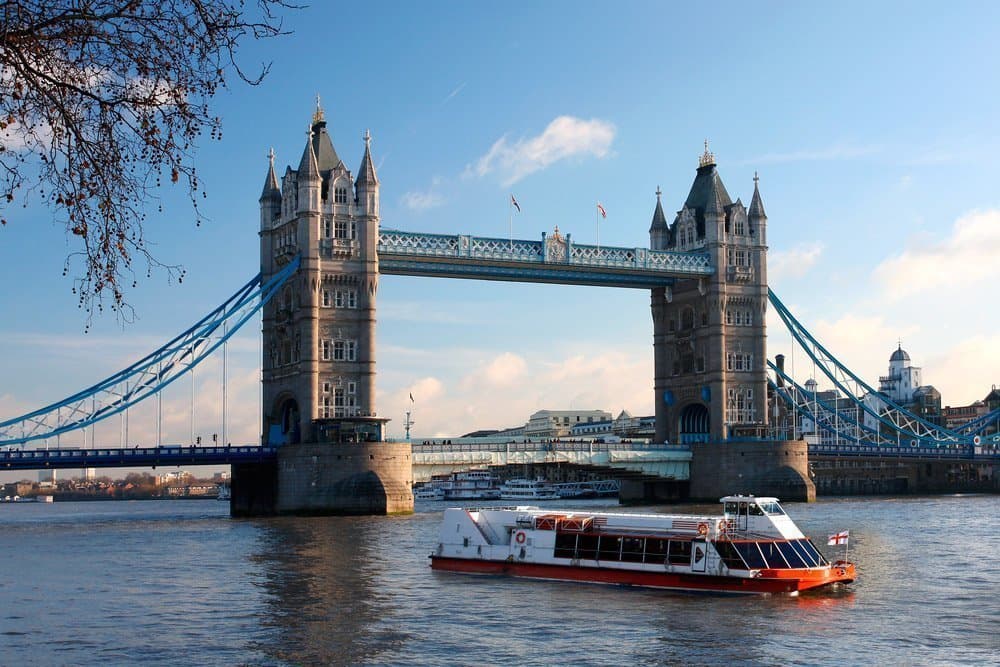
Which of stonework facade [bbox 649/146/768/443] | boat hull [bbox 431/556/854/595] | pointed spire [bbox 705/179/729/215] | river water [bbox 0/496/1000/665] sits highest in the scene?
pointed spire [bbox 705/179/729/215]

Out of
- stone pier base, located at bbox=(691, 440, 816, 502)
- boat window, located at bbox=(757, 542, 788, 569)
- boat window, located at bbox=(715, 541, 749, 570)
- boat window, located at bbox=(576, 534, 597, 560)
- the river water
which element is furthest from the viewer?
stone pier base, located at bbox=(691, 440, 816, 502)

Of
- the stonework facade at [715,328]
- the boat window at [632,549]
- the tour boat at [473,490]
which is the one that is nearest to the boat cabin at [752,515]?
the boat window at [632,549]

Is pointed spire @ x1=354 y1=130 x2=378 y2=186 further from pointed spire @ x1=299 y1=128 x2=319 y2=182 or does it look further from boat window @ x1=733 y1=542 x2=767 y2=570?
boat window @ x1=733 y1=542 x2=767 y2=570

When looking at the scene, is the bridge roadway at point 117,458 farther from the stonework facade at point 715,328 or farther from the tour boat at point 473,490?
the tour boat at point 473,490

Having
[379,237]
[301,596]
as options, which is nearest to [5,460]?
[379,237]

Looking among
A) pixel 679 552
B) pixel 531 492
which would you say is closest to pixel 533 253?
pixel 679 552

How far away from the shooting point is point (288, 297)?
99.8 meters

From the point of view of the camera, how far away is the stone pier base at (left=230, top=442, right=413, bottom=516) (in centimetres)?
9025

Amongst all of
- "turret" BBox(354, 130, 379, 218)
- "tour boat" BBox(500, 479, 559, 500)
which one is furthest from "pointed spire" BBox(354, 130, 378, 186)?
"tour boat" BBox(500, 479, 559, 500)

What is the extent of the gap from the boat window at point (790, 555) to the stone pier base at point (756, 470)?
Answer: 6335cm

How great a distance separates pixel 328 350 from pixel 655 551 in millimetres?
54229

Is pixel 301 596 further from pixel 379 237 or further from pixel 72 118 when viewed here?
pixel 379 237

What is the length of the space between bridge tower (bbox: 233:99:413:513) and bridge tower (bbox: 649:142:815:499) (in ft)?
110

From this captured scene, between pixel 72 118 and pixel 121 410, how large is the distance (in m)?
81.6
